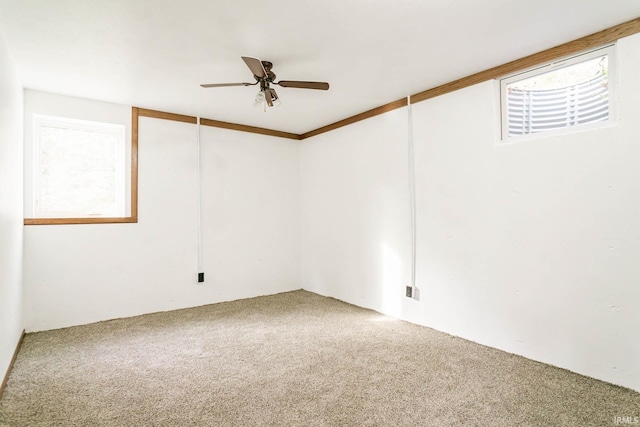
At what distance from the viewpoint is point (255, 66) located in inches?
89.4

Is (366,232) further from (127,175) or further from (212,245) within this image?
(127,175)

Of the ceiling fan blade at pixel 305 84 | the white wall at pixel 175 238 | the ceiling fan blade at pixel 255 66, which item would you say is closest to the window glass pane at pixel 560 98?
the ceiling fan blade at pixel 305 84

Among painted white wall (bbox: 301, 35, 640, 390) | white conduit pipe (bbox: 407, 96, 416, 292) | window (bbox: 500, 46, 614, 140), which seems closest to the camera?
painted white wall (bbox: 301, 35, 640, 390)

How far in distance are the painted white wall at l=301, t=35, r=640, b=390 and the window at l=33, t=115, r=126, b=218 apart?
8.81 ft

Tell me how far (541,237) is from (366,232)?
71.9 inches

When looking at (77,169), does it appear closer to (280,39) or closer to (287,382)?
(280,39)

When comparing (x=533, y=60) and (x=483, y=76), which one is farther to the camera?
(x=483, y=76)

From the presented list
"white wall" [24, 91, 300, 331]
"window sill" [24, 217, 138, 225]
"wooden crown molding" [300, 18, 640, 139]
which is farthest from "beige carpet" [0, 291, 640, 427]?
"wooden crown molding" [300, 18, 640, 139]

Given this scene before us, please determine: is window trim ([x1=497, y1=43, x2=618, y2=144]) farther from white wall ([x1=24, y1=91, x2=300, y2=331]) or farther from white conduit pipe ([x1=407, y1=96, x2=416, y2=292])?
white wall ([x1=24, y1=91, x2=300, y2=331])

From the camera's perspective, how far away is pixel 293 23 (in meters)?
2.07

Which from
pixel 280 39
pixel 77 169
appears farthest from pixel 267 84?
pixel 77 169

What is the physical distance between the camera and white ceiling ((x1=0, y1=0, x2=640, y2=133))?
1.92 m

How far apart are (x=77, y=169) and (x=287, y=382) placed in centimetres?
311

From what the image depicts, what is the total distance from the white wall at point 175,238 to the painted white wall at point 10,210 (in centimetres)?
32
